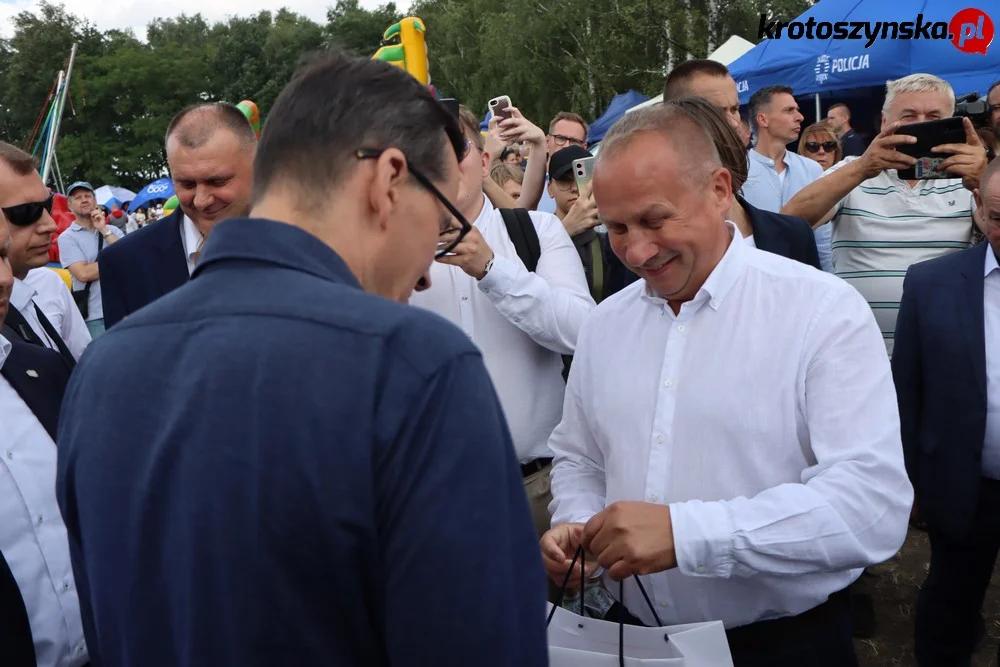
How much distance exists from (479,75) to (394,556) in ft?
98.7

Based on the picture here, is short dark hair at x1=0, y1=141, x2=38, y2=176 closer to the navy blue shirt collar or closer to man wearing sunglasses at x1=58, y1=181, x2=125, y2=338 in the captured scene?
the navy blue shirt collar

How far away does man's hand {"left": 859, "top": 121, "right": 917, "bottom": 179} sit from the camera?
11.9 ft

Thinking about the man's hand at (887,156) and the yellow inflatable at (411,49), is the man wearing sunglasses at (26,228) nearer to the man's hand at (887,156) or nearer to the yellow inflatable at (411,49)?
the yellow inflatable at (411,49)

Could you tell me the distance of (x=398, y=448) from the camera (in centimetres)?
100

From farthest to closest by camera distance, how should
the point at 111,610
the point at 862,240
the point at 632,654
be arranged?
the point at 862,240 < the point at 632,654 < the point at 111,610

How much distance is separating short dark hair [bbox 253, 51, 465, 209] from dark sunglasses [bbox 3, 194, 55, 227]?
2.63 meters

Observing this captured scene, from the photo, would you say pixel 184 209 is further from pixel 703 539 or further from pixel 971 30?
pixel 971 30

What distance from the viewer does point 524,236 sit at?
317 cm

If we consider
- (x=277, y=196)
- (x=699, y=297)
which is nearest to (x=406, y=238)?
(x=277, y=196)

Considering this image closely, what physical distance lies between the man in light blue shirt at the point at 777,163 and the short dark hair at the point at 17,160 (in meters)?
3.15

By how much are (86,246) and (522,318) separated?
7341 mm

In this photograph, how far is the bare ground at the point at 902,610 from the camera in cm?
382

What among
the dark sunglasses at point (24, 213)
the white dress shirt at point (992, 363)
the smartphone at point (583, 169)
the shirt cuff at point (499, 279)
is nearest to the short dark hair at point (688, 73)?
the smartphone at point (583, 169)

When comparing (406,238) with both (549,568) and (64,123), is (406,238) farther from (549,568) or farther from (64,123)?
(64,123)
